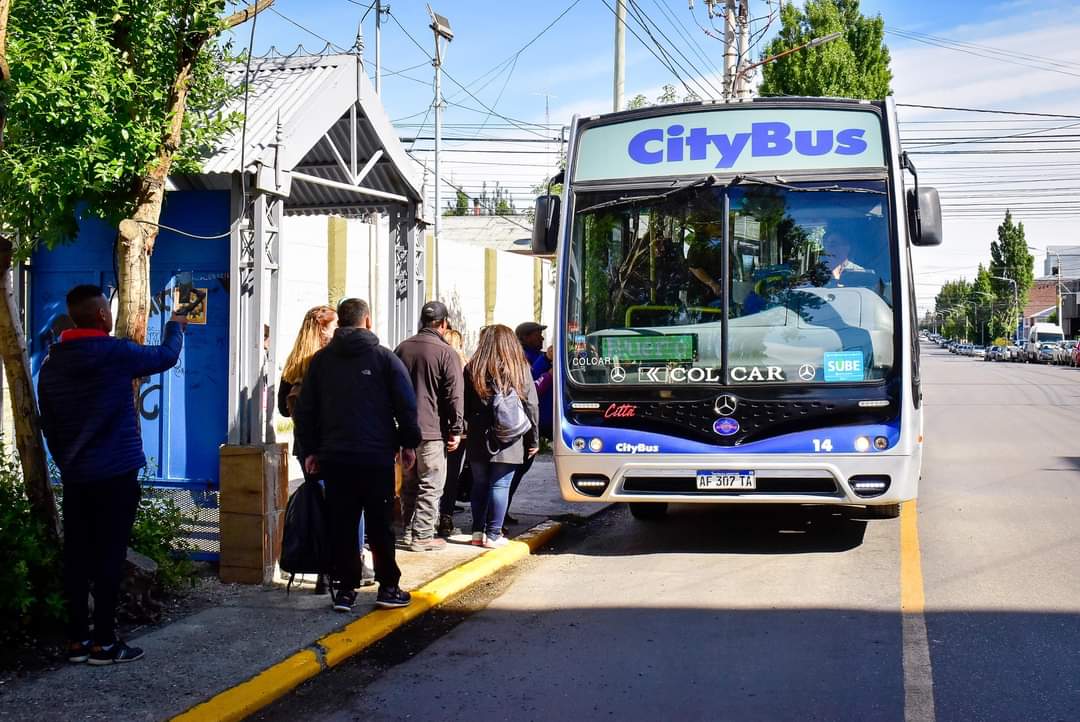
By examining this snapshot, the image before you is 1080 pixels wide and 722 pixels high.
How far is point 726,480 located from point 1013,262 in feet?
347

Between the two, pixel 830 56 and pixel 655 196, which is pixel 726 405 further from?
pixel 830 56

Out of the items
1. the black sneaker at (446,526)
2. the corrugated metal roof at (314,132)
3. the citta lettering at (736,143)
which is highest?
the corrugated metal roof at (314,132)

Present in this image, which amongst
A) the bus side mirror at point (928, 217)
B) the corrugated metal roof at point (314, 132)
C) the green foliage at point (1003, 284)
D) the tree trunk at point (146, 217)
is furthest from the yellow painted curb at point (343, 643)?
the green foliage at point (1003, 284)

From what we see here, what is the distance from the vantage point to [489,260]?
65.9 feet

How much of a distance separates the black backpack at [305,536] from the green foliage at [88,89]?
2.41 metres

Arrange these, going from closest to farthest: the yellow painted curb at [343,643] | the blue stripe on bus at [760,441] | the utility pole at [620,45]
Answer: the yellow painted curb at [343,643]
the blue stripe on bus at [760,441]
the utility pole at [620,45]

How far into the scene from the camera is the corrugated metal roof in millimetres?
8422

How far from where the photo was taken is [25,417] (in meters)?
5.88

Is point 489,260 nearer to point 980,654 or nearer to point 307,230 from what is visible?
point 307,230

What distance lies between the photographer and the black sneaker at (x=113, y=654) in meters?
5.29

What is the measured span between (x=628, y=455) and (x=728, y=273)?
155 centimetres

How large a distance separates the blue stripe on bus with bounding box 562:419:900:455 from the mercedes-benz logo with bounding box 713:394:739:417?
0.25 metres

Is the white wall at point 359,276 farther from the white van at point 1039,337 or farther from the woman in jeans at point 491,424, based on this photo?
the white van at point 1039,337

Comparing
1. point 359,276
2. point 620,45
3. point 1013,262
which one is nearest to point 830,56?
point 620,45
